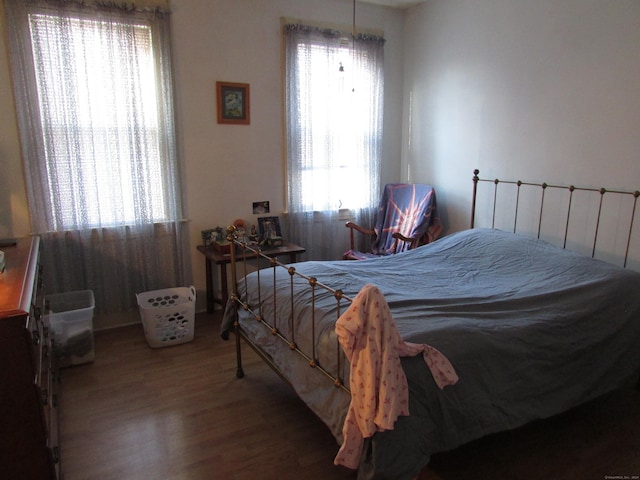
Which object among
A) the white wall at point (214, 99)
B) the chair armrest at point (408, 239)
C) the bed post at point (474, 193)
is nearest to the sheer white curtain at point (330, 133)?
the white wall at point (214, 99)

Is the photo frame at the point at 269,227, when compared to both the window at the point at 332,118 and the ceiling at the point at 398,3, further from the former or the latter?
the ceiling at the point at 398,3

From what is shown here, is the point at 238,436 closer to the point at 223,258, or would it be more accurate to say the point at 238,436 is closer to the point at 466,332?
the point at 466,332

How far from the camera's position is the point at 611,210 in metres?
2.97

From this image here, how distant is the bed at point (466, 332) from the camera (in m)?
1.81

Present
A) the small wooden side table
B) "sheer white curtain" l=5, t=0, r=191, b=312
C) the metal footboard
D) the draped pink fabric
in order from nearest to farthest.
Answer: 1. the draped pink fabric
2. the metal footboard
3. "sheer white curtain" l=5, t=0, r=191, b=312
4. the small wooden side table

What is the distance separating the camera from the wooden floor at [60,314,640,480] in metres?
2.15

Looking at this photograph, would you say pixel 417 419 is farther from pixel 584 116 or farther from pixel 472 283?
pixel 584 116

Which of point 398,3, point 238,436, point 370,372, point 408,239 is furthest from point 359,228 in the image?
point 370,372

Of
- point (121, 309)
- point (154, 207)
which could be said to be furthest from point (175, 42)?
point (121, 309)

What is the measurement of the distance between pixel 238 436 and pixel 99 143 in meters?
2.31

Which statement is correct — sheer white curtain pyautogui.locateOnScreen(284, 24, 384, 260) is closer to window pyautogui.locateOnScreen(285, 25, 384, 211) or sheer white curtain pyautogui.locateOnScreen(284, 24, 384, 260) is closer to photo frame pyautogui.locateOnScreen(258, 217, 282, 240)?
window pyautogui.locateOnScreen(285, 25, 384, 211)

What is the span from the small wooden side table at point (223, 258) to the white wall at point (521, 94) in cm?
148

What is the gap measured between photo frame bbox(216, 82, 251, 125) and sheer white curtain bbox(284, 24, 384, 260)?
370 millimetres

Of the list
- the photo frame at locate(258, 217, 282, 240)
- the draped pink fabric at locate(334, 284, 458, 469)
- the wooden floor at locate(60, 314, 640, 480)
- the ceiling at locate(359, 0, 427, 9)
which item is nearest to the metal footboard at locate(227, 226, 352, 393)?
the draped pink fabric at locate(334, 284, 458, 469)
